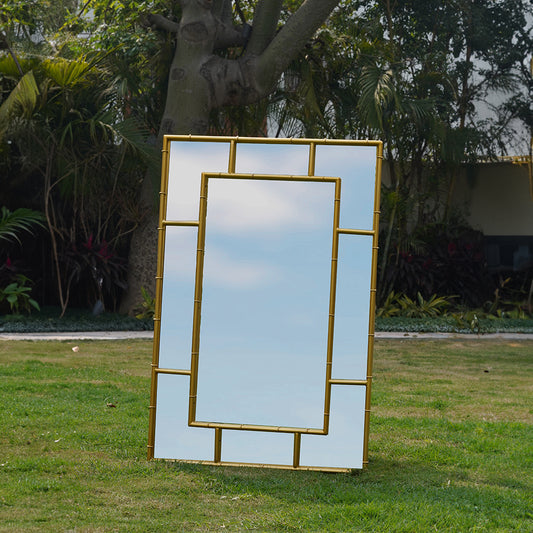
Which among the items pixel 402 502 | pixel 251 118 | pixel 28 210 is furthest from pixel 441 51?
pixel 402 502

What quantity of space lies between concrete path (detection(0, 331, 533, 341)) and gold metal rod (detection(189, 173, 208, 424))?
555cm

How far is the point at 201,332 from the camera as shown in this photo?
4.43 metres

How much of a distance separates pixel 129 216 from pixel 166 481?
8255mm

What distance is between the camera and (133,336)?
33.5 feet

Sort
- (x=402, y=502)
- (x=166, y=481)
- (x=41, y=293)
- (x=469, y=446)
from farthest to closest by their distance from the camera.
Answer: (x=41, y=293), (x=469, y=446), (x=166, y=481), (x=402, y=502)

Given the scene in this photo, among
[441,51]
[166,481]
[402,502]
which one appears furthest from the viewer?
[441,51]

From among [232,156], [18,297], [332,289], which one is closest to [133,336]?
[18,297]

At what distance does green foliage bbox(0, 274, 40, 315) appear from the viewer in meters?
11.1

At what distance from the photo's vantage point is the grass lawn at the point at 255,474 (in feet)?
11.4

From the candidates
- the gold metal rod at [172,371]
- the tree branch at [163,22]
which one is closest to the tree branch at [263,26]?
the tree branch at [163,22]

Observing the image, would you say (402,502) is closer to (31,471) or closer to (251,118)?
(31,471)

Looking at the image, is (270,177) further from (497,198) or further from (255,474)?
(497,198)

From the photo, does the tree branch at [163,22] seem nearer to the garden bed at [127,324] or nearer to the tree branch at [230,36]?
the tree branch at [230,36]

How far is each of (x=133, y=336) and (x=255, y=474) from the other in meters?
6.17
